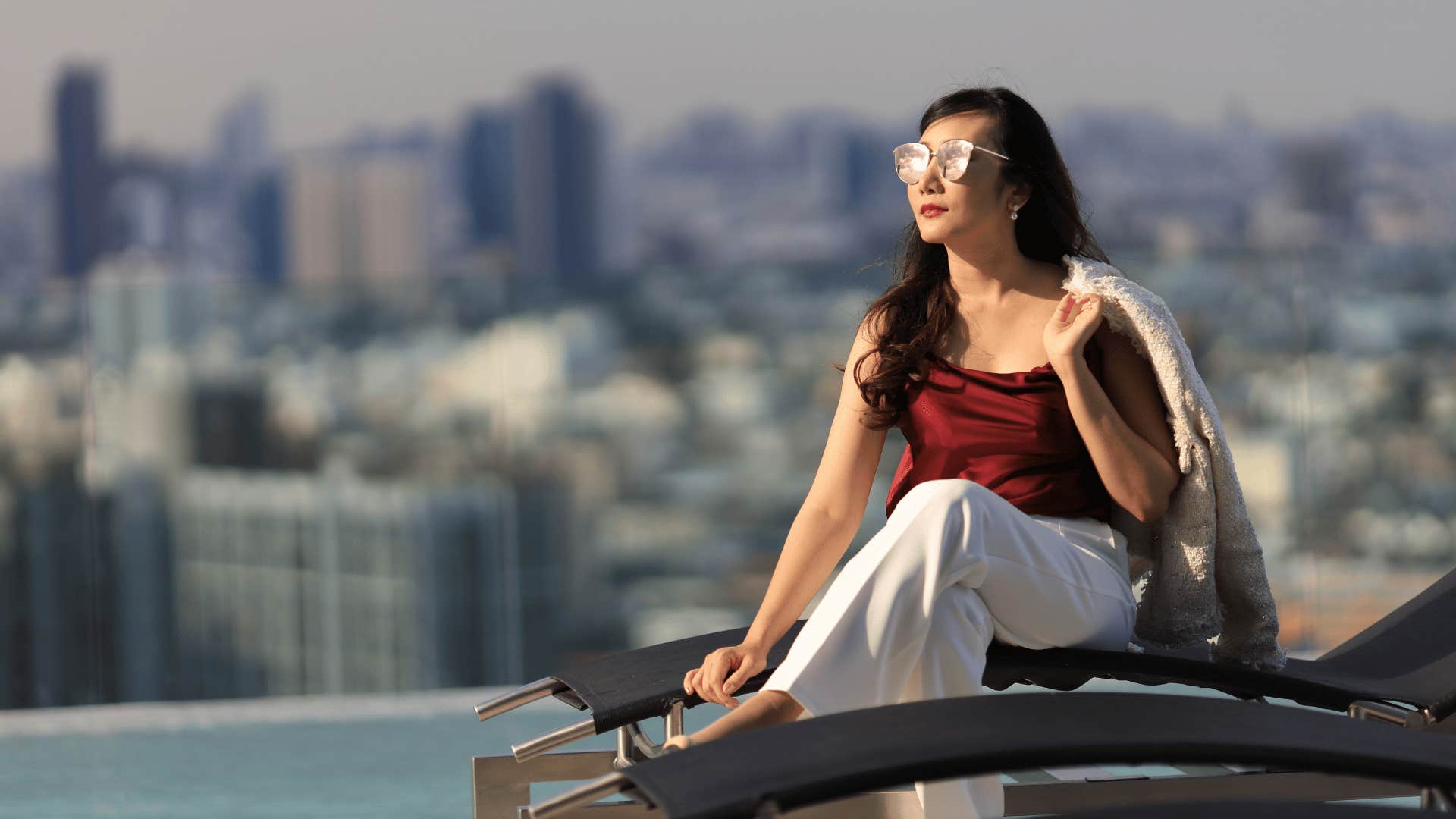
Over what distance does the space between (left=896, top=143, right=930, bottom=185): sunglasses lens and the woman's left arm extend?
1.23ft

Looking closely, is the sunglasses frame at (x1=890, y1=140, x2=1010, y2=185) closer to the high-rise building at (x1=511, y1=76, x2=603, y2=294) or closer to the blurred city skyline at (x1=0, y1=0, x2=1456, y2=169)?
the blurred city skyline at (x1=0, y1=0, x2=1456, y2=169)

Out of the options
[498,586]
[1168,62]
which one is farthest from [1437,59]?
[498,586]

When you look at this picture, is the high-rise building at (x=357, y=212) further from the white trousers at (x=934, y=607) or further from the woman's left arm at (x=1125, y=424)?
the white trousers at (x=934, y=607)

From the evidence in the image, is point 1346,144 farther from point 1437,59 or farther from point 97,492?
point 97,492

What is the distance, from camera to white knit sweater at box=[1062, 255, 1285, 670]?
248 centimetres

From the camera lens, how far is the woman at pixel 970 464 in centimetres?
224

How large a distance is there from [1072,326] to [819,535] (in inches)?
20.7

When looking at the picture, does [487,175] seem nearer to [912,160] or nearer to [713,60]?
[713,60]

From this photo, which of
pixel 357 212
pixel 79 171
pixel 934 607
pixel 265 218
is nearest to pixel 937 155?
pixel 934 607

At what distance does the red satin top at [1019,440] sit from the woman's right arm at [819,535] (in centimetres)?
12

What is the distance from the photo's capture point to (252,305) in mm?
5496

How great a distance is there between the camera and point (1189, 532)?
2531mm

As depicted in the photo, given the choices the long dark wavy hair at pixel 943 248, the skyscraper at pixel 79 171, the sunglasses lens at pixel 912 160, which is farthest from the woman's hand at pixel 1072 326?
the skyscraper at pixel 79 171

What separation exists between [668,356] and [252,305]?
143cm
